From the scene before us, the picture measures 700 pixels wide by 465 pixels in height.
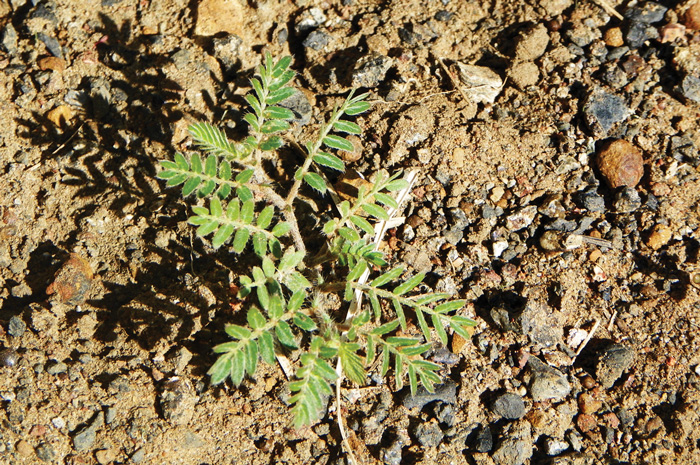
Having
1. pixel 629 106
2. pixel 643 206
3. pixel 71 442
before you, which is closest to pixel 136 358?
pixel 71 442

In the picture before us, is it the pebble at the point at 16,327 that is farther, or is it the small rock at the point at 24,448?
the pebble at the point at 16,327

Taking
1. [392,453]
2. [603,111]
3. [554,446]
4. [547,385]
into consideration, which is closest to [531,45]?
[603,111]

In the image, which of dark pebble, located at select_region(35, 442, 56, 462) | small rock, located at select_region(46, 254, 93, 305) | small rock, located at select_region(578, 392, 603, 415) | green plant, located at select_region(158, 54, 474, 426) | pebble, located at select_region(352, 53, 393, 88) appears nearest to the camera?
green plant, located at select_region(158, 54, 474, 426)

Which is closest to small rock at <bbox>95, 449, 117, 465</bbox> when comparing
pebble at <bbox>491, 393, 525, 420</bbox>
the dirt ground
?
the dirt ground

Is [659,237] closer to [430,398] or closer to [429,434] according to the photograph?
[430,398]

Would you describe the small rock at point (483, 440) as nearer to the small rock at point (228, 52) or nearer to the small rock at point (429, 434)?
the small rock at point (429, 434)

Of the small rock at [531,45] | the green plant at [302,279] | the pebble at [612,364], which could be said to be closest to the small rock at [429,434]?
the green plant at [302,279]

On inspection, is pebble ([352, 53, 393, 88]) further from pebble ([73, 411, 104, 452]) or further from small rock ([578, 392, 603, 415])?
pebble ([73, 411, 104, 452])
